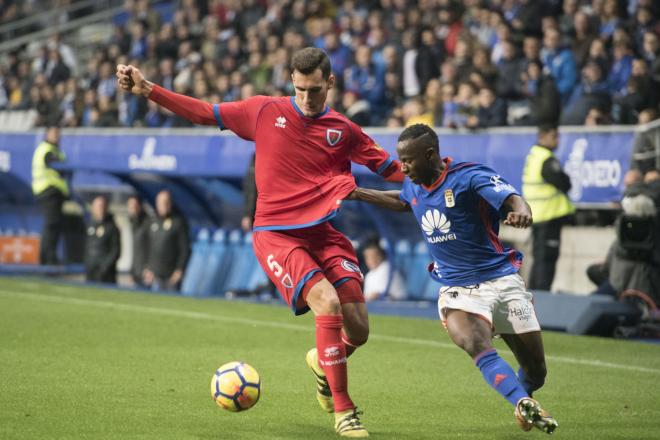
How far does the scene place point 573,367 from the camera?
10.4m

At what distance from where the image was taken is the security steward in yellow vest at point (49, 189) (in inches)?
796

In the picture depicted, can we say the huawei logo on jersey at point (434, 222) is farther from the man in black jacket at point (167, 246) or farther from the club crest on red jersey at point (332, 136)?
the man in black jacket at point (167, 246)

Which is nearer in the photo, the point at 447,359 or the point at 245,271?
the point at 447,359

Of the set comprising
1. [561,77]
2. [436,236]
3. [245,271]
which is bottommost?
[245,271]

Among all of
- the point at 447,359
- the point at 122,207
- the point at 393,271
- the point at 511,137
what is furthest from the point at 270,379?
the point at 122,207

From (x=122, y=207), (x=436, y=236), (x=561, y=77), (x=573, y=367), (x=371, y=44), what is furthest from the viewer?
(x=122, y=207)

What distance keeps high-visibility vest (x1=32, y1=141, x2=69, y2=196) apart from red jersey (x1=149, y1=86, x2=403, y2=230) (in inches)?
519

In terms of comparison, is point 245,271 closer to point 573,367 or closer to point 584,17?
point 584,17

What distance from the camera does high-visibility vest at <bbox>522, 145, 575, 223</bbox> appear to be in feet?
45.4

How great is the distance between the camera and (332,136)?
752 cm

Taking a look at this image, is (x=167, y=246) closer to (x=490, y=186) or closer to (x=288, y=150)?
(x=288, y=150)

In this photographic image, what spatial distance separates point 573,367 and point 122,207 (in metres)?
13.9

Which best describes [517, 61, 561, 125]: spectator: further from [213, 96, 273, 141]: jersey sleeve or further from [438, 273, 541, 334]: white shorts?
[438, 273, 541, 334]: white shorts

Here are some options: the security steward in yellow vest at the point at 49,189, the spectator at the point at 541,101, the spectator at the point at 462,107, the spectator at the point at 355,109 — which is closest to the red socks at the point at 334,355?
the spectator at the point at 541,101
